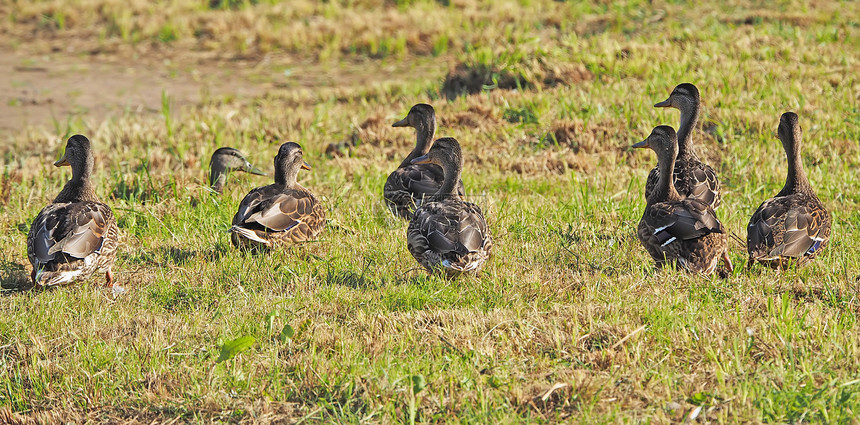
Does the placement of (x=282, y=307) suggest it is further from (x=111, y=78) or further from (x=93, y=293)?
(x=111, y=78)

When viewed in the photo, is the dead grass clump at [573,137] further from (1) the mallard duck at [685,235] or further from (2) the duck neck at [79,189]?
(2) the duck neck at [79,189]

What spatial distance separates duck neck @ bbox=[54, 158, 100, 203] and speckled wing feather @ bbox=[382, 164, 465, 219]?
262cm

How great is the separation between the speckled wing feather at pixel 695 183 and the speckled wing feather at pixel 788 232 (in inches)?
33.3

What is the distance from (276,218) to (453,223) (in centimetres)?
152

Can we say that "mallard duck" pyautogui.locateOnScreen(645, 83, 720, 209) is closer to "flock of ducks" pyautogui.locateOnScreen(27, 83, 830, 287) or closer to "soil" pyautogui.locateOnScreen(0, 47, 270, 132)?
"flock of ducks" pyautogui.locateOnScreen(27, 83, 830, 287)

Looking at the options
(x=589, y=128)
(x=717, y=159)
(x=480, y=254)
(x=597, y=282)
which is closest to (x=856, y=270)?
(x=597, y=282)

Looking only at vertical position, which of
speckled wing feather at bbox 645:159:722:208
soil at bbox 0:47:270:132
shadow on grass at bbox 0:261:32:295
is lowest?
soil at bbox 0:47:270:132

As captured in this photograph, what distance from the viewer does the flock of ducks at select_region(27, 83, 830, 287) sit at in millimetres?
6238

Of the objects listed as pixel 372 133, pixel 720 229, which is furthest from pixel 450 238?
pixel 372 133

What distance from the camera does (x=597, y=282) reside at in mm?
6270

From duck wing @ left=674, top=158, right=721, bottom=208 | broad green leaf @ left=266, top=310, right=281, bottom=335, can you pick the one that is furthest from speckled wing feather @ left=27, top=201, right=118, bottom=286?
duck wing @ left=674, top=158, right=721, bottom=208

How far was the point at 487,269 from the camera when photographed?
6656mm

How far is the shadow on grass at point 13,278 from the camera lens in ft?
21.6

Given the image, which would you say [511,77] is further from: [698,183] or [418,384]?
[418,384]
